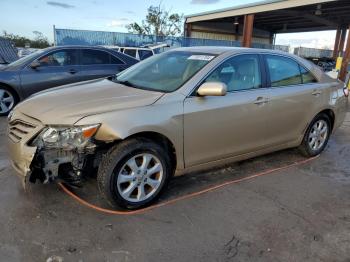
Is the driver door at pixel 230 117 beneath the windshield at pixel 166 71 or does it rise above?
beneath

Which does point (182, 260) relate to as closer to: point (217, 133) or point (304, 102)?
point (217, 133)

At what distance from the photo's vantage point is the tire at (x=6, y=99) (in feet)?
23.2

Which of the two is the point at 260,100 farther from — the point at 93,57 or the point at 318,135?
the point at 93,57

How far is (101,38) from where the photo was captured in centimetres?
2030

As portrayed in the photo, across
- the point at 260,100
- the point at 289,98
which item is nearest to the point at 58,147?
the point at 260,100

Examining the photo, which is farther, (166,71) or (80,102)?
(166,71)

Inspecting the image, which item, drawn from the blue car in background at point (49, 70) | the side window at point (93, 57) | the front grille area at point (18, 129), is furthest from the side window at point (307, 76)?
the side window at point (93, 57)

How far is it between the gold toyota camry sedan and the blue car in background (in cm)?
343

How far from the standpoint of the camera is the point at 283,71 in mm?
4492

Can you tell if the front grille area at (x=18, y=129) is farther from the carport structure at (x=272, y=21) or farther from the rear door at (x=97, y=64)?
the carport structure at (x=272, y=21)

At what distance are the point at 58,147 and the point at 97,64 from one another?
5.19 m

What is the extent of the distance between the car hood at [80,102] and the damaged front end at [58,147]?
0.09m

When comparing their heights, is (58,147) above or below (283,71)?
below

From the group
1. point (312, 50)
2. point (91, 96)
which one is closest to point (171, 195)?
point (91, 96)
